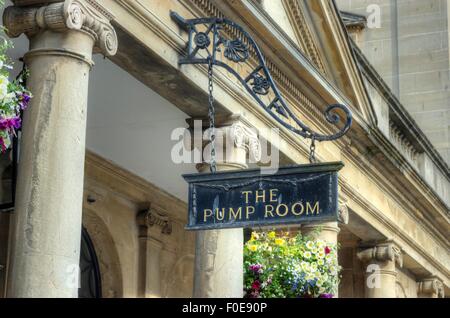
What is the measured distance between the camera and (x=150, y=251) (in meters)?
18.9

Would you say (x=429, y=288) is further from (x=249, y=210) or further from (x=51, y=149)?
(x=51, y=149)

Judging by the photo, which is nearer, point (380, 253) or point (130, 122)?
point (130, 122)

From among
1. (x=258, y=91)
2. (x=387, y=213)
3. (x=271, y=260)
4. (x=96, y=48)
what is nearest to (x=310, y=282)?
(x=271, y=260)

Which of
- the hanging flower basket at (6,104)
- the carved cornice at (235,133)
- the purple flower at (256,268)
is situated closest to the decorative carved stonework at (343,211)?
the carved cornice at (235,133)

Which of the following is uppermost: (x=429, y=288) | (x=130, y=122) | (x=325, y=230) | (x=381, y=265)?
(x=130, y=122)

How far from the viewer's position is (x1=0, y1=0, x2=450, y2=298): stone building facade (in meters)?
9.98

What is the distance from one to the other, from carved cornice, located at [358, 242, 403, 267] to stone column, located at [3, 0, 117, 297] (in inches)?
445

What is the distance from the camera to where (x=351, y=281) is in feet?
73.6

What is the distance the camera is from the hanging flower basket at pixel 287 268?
13.6 meters

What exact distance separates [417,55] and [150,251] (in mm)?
13578

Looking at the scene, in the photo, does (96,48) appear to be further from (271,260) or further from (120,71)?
(271,260)

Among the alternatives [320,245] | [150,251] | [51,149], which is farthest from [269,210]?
[150,251]

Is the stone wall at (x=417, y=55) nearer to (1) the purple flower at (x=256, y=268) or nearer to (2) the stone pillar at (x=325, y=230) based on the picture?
(2) the stone pillar at (x=325, y=230)

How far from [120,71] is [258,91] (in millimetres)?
2191
